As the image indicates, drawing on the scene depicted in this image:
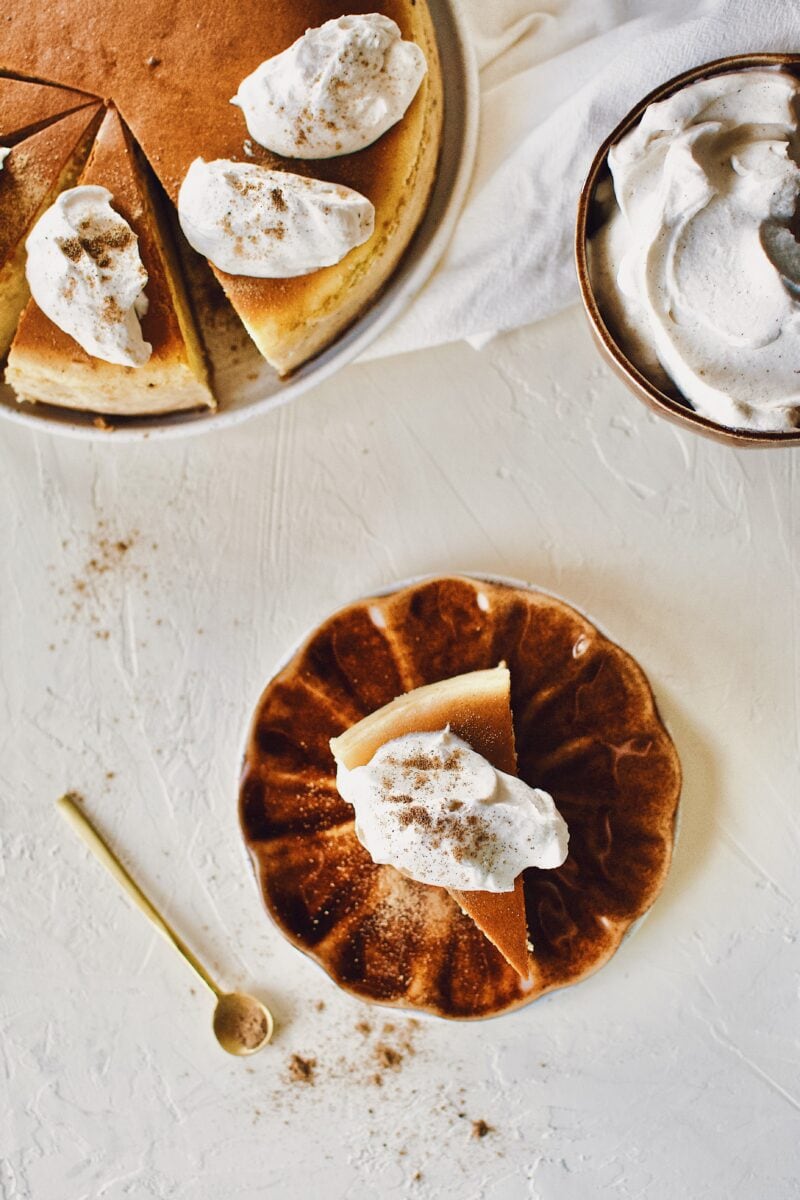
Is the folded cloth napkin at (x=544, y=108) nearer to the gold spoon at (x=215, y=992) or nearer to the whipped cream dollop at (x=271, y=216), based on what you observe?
the whipped cream dollop at (x=271, y=216)

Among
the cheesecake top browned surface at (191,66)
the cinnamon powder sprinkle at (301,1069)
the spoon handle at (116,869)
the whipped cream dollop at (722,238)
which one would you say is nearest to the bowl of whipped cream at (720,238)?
the whipped cream dollop at (722,238)

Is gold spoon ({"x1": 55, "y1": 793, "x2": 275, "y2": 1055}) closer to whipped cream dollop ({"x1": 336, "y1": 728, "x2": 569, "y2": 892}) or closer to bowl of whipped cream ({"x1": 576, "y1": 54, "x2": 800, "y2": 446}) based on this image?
whipped cream dollop ({"x1": 336, "y1": 728, "x2": 569, "y2": 892})

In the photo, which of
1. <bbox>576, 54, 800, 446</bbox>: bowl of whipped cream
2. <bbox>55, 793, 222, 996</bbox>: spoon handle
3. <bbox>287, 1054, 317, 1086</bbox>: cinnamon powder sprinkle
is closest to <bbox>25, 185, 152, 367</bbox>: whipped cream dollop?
<bbox>576, 54, 800, 446</bbox>: bowl of whipped cream

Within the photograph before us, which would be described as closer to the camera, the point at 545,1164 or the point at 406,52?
the point at 406,52

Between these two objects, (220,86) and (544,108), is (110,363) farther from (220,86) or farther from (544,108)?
(544,108)

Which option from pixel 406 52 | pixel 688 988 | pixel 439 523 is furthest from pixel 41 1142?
pixel 406 52

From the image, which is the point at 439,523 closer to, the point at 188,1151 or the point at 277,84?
the point at 277,84

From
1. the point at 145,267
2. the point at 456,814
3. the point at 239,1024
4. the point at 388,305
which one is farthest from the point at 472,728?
the point at 145,267
